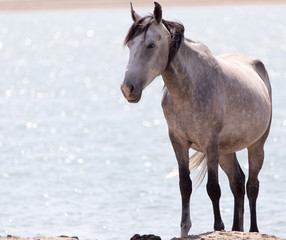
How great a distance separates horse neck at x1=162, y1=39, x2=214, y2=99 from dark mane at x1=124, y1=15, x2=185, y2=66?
107 mm

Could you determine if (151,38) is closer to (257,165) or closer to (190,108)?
(190,108)

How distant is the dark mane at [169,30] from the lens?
20.4 feet

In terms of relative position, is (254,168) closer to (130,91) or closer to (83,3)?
(130,91)

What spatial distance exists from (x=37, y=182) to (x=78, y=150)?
3.43 meters

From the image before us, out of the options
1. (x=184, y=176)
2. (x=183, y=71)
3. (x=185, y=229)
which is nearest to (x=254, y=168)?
(x=184, y=176)

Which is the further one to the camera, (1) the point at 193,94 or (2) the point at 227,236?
(1) the point at 193,94

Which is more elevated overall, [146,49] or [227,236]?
[146,49]

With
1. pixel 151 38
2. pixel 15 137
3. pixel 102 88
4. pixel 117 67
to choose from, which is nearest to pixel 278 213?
pixel 151 38

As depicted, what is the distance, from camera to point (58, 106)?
23.3 metres

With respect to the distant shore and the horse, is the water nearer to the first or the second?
the horse

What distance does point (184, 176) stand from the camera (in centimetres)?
707

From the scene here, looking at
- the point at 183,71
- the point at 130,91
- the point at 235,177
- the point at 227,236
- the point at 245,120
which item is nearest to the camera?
the point at 130,91

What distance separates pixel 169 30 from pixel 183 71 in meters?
0.40

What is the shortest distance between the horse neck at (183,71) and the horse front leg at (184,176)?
1.64 ft
